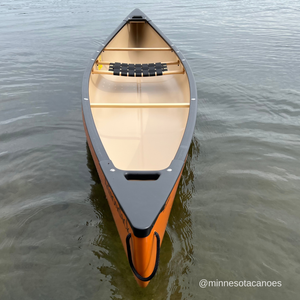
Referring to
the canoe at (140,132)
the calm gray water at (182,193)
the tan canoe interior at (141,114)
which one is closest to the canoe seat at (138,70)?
the canoe at (140,132)

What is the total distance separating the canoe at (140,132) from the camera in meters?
1.95

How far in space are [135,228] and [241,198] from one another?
73.1 inches

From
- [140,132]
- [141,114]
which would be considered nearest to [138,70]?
[141,114]

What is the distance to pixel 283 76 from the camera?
20.6 feet

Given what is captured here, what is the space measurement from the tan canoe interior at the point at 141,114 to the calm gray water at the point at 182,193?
0.52 metres

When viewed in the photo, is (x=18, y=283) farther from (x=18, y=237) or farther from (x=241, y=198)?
(x=241, y=198)

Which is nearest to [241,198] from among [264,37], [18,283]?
[18,283]

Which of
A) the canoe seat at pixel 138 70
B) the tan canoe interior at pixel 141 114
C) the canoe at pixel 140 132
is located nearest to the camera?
the canoe at pixel 140 132

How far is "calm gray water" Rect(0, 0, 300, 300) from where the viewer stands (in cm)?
238

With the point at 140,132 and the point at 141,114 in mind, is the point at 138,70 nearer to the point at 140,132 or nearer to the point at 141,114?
the point at 141,114

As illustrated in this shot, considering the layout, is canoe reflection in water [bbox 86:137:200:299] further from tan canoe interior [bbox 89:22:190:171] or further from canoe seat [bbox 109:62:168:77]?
canoe seat [bbox 109:62:168:77]

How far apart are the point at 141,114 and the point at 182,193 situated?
1326 mm

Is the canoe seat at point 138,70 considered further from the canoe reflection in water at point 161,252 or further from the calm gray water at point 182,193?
the canoe reflection in water at point 161,252

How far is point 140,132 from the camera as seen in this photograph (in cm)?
359
